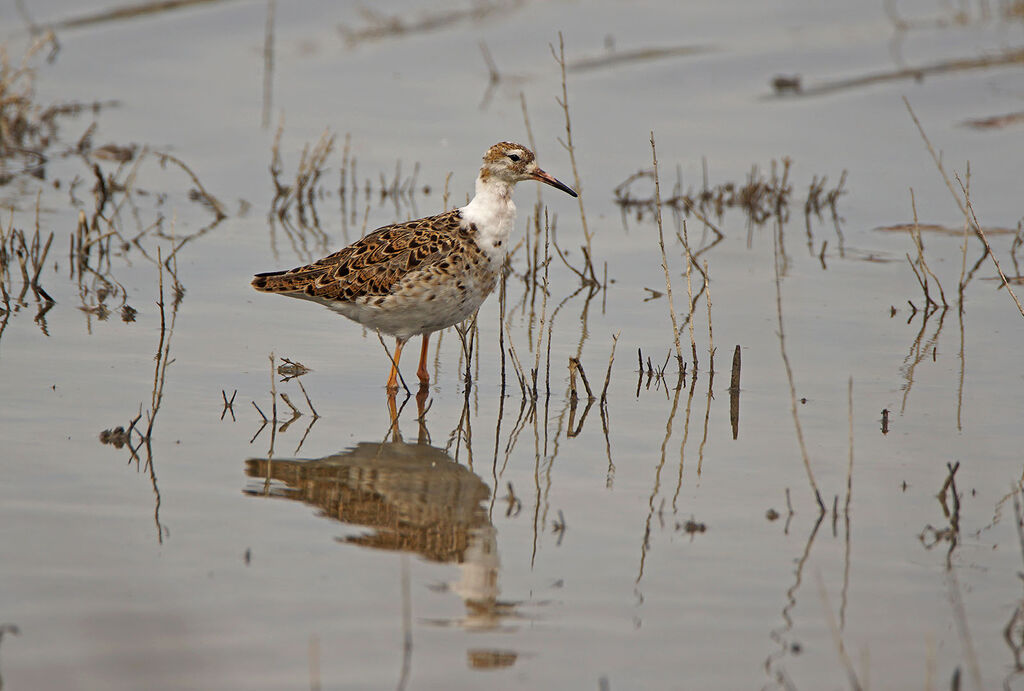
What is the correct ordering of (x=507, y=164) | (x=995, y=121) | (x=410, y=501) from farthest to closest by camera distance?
(x=995, y=121), (x=507, y=164), (x=410, y=501)

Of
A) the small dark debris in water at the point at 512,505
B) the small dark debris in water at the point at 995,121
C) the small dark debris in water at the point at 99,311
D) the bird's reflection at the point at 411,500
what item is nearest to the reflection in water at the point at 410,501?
the bird's reflection at the point at 411,500

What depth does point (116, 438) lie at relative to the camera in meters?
6.99

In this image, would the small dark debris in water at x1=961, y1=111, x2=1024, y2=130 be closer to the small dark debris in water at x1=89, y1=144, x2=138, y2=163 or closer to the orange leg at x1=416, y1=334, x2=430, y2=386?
the orange leg at x1=416, y1=334, x2=430, y2=386

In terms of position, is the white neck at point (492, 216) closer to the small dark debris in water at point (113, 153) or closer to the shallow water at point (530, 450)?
the shallow water at point (530, 450)

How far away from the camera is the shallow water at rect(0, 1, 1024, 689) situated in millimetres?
5109

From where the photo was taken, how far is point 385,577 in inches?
221

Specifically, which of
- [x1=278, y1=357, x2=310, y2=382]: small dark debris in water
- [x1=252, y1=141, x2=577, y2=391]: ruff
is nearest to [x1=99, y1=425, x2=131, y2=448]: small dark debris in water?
[x1=278, y1=357, x2=310, y2=382]: small dark debris in water

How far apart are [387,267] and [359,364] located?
0.91m

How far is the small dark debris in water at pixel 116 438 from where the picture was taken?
6.97 m

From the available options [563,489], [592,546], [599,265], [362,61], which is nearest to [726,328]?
[599,265]

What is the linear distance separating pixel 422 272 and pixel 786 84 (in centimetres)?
1063

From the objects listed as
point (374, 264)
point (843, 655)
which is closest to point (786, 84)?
point (374, 264)

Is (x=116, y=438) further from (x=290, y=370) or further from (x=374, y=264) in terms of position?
(x=374, y=264)

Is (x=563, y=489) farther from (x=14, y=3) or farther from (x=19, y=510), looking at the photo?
(x=14, y=3)
